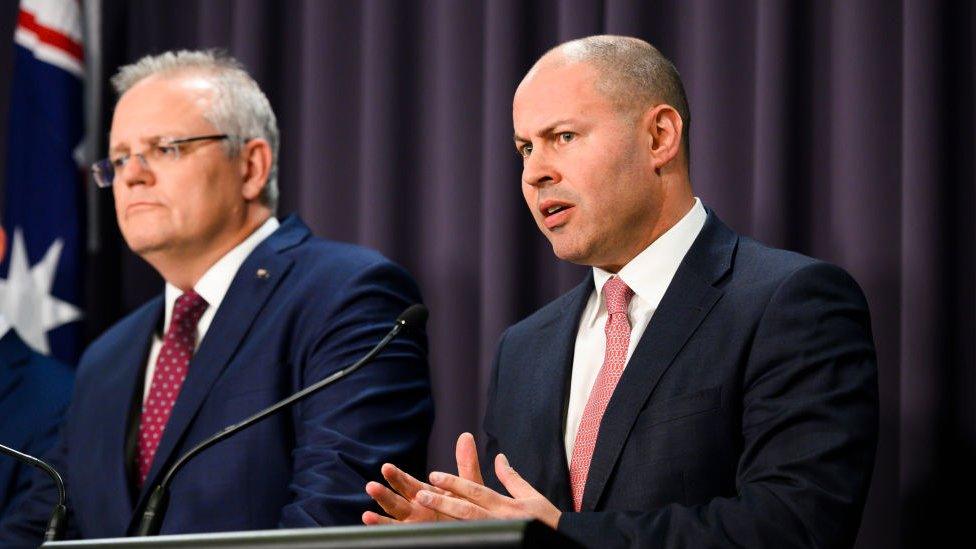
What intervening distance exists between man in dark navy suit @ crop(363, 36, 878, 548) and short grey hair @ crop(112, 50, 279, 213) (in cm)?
94

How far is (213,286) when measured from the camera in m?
3.22

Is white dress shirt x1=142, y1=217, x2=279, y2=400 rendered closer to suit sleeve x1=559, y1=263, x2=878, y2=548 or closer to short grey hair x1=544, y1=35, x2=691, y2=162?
short grey hair x1=544, y1=35, x2=691, y2=162

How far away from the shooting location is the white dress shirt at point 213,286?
10.4 ft

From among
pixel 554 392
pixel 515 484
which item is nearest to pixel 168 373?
pixel 554 392

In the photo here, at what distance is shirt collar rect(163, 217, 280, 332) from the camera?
321 cm

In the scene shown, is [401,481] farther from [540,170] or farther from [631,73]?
[631,73]

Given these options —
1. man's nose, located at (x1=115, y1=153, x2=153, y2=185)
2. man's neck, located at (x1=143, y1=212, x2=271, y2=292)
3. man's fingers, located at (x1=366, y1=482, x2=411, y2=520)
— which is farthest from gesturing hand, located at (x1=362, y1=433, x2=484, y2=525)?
man's nose, located at (x1=115, y1=153, x2=153, y2=185)

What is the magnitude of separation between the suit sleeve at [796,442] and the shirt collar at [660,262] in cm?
30

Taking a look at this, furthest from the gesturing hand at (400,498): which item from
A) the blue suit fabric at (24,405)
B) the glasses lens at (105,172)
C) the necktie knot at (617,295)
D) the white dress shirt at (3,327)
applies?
the white dress shirt at (3,327)

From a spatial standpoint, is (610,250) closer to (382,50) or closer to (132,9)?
(382,50)

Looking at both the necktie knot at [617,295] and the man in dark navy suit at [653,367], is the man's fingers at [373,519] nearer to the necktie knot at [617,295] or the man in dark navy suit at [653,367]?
the man in dark navy suit at [653,367]

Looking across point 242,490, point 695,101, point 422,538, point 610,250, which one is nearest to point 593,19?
point 695,101

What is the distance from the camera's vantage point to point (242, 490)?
111 inches

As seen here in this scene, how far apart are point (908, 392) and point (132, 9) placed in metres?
2.62
